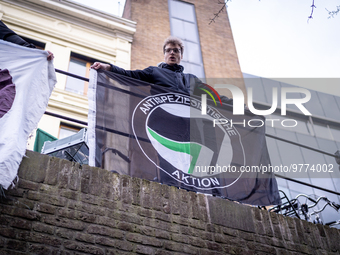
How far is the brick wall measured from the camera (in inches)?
141

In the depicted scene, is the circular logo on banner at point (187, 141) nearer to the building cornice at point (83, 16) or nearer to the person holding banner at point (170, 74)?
the person holding banner at point (170, 74)

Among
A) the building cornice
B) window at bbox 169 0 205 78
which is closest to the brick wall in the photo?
the building cornice

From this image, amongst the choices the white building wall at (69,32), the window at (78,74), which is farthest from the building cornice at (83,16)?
the window at (78,74)

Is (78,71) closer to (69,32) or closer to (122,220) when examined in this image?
(69,32)

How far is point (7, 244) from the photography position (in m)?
3.36

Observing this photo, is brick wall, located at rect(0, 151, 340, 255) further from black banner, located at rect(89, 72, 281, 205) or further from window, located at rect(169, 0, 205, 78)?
window, located at rect(169, 0, 205, 78)

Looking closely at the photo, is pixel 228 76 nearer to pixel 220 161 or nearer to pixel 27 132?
pixel 220 161

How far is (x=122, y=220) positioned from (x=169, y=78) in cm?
225

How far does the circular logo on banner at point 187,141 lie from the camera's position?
466 cm

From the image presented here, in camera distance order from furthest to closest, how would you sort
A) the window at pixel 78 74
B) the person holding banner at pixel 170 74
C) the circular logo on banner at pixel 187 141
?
the window at pixel 78 74
the person holding banner at pixel 170 74
the circular logo on banner at pixel 187 141

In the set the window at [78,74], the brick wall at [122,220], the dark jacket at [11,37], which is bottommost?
the brick wall at [122,220]

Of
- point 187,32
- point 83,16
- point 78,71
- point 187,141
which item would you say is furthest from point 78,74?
point 187,141

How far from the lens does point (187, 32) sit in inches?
634

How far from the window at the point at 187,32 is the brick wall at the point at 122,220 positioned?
10520 mm
